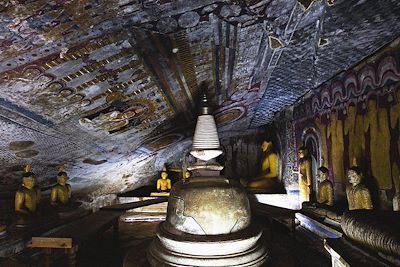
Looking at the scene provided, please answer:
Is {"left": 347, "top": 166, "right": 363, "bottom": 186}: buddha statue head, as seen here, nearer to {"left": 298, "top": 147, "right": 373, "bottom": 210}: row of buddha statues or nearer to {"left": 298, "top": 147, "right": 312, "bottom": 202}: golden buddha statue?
{"left": 298, "top": 147, "right": 373, "bottom": 210}: row of buddha statues

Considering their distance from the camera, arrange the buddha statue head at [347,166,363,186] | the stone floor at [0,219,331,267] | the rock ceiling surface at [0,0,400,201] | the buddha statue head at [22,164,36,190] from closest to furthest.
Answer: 1. the rock ceiling surface at [0,0,400,201]
2. the stone floor at [0,219,331,267]
3. the buddha statue head at [347,166,363,186]
4. the buddha statue head at [22,164,36,190]

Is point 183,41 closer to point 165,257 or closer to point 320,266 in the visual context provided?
point 165,257

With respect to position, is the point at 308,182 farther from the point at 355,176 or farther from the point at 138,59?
the point at 138,59

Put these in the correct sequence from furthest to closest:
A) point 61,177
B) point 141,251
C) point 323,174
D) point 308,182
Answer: point 308,182, point 323,174, point 61,177, point 141,251

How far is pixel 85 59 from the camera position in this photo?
3166 millimetres

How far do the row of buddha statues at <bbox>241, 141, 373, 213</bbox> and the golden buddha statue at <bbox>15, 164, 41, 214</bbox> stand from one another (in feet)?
16.2

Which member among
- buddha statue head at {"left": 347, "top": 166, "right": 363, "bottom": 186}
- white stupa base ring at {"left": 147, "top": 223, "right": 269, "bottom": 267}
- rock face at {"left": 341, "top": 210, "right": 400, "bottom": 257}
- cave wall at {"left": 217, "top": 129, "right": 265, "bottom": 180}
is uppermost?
cave wall at {"left": 217, "top": 129, "right": 265, "bottom": 180}

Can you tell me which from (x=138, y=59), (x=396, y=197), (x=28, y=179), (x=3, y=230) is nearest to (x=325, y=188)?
(x=396, y=197)

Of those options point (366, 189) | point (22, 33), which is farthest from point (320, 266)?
point (22, 33)

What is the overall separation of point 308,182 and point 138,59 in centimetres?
510

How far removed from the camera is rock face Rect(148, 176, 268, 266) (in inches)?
138

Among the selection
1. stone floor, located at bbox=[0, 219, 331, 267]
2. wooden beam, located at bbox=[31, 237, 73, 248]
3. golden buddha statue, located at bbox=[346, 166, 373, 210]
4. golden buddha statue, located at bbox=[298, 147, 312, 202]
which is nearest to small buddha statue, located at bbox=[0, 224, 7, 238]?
stone floor, located at bbox=[0, 219, 331, 267]

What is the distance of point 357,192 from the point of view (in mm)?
4434

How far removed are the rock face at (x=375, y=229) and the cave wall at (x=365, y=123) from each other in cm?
181
